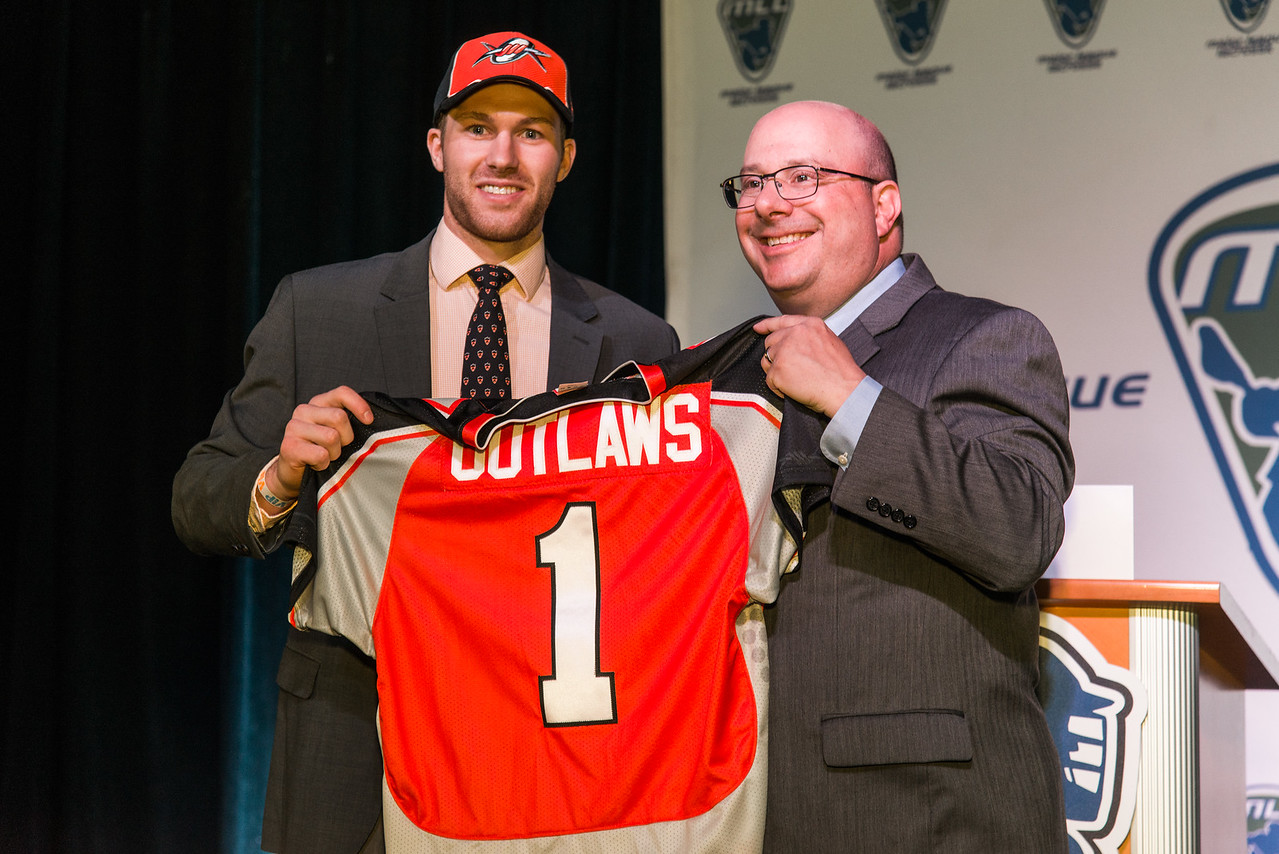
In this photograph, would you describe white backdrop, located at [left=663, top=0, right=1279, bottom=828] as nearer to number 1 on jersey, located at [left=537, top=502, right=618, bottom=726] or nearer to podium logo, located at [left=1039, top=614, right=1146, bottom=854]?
podium logo, located at [left=1039, top=614, right=1146, bottom=854]

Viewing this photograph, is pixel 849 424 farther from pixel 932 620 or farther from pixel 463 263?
pixel 463 263

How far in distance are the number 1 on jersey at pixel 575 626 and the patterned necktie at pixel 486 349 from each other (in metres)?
0.48

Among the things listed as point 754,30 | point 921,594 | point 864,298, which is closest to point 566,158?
point 864,298

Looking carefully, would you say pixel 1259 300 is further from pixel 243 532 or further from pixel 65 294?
pixel 65 294

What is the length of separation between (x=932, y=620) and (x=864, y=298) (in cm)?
55

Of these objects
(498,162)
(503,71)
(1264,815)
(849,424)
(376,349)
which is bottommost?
(1264,815)

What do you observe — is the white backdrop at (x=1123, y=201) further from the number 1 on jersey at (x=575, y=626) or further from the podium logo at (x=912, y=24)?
the number 1 on jersey at (x=575, y=626)

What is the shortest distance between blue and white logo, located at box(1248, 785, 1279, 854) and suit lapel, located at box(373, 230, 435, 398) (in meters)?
2.72

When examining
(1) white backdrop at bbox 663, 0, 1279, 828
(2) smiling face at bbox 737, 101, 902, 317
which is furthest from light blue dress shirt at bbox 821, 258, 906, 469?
(1) white backdrop at bbox 663, 0, 1279, 828

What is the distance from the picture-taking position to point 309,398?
1984 millimetres

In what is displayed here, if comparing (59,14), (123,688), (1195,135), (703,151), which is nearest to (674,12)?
(703,151)

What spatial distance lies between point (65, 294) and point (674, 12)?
2.35 m

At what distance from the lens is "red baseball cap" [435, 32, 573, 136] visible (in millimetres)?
2033

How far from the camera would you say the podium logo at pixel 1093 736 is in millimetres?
A: 1736
